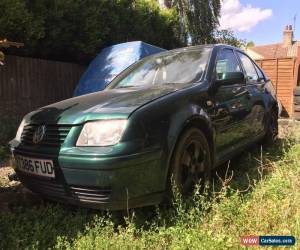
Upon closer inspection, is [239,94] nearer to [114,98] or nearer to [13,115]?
[114,98]

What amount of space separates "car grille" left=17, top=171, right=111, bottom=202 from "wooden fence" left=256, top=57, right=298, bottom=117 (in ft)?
38.8

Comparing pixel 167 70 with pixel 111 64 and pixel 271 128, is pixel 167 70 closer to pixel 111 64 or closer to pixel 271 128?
pixel 271 128

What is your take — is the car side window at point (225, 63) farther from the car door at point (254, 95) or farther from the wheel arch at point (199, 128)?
the wheel arch at point (199, 128)

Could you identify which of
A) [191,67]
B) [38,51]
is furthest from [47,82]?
[191,67]

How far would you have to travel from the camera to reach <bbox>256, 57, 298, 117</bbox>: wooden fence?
13570mm

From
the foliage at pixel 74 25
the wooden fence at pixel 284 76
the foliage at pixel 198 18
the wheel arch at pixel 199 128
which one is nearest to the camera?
the wheel arch at pixel 199 128

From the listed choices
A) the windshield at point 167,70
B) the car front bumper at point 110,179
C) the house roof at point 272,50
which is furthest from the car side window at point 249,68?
the house roof at point 272,50

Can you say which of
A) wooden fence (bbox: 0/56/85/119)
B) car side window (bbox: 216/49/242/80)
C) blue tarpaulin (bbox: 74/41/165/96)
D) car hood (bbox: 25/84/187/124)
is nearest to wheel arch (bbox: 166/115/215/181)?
car hood (bbox: 25/84/187/124)

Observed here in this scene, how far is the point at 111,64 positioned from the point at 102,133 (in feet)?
18.9

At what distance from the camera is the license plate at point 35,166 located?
2.96 metres

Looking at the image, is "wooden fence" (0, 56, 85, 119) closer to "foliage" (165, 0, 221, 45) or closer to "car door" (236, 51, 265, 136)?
"car door" (236, 51, 265, 136)

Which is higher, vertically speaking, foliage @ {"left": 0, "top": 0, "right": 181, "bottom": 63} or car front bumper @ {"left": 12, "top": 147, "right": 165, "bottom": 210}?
foliage @ {"left": 0, "top": 0, "right": 181, "bottom": 63}

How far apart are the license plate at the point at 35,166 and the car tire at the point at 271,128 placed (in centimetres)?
353

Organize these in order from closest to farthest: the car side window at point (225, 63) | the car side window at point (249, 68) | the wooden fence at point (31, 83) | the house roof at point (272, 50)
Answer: the car side window at point (225, 63) < the car side window at point (249, 68) < the wooden fence at point (31, 83) < the house roof at point (272, 50)
